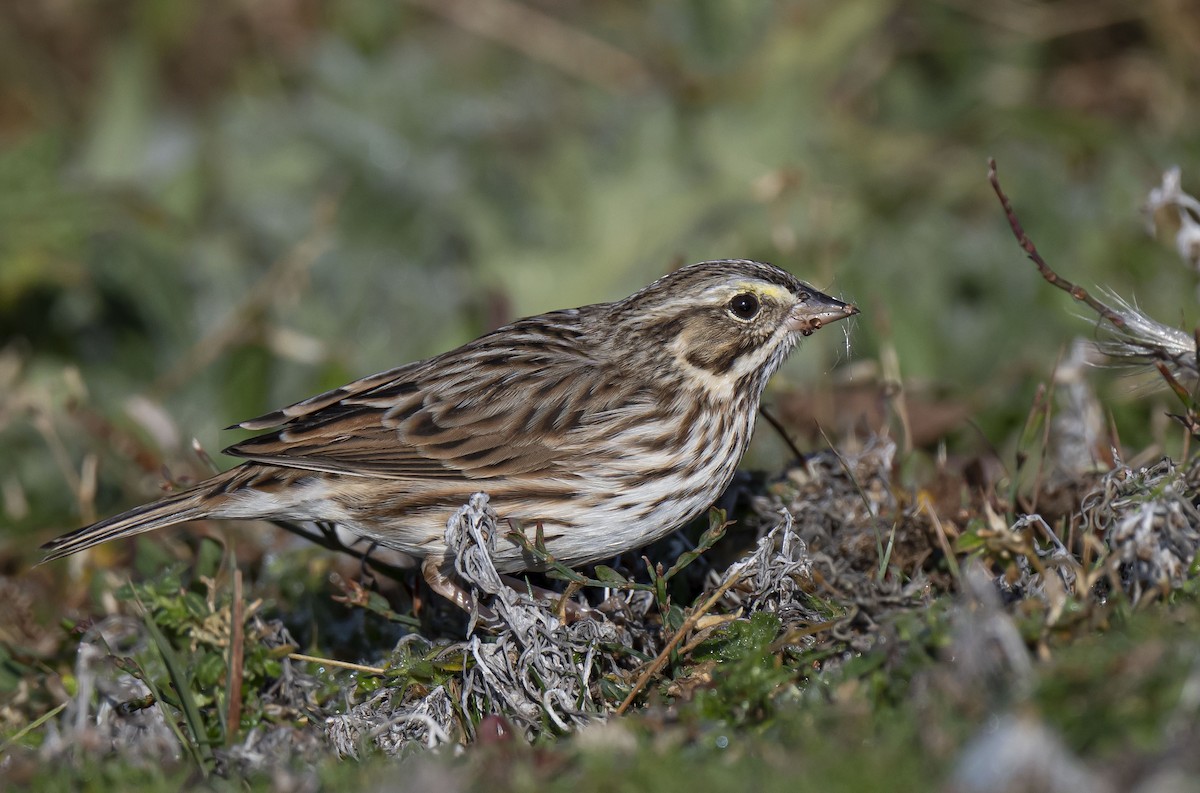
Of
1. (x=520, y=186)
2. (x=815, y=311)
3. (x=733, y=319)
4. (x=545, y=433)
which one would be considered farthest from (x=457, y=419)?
(x=520, y=186)

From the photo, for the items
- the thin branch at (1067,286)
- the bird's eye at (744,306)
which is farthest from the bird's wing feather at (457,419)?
the thin branch at (1067,286)

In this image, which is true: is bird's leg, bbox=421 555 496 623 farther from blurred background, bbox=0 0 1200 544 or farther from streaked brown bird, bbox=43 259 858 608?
blurred background, bbox=0 0 1200 544

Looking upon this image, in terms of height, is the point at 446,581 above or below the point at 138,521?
below

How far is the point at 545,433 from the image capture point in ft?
14.7

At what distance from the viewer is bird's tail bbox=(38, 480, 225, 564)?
4406 millimetres

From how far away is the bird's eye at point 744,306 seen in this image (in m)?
4.54

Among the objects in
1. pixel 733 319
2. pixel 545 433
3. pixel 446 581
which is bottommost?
pixel 446 581

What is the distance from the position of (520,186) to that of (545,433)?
4243 millimetres

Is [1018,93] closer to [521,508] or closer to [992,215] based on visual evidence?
[992,215]

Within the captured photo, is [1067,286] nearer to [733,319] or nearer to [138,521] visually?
[733,319]

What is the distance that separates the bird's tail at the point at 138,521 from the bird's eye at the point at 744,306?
1.73 meters

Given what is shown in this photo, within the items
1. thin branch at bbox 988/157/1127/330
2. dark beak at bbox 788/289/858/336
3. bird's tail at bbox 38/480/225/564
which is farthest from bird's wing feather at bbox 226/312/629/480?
thin branch at bbox 988/157/1127/330

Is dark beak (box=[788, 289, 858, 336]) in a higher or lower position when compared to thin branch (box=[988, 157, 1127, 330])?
lower

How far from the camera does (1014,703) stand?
2.73m
